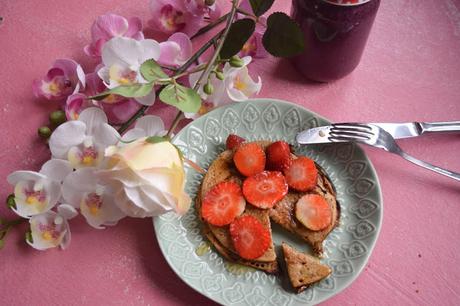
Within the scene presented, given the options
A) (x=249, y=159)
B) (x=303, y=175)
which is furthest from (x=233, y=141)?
(x=303, y=175)

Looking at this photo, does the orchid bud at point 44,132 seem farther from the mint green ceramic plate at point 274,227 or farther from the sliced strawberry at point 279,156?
the sliced strawberry at point 279,156

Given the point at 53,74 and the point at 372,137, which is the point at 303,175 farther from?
the point at 53,74

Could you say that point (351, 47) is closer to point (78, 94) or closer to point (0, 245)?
point (78, 94)

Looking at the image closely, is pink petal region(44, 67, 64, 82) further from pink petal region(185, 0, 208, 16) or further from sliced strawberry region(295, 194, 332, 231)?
sliced strawberry region(295, 194, 332, 231)

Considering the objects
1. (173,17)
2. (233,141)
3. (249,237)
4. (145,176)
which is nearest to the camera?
(145,176)

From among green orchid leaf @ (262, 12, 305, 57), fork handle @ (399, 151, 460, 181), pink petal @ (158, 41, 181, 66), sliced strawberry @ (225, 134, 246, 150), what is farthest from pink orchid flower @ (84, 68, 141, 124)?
fork handle @ (399, 151, 460, 181)

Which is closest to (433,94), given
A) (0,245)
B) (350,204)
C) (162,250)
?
(350,204)

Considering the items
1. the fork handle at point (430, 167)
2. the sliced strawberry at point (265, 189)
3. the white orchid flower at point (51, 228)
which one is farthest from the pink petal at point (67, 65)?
the fork handle at point (430, 167)

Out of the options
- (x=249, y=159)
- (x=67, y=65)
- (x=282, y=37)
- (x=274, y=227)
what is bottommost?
(x=274, y=227)
